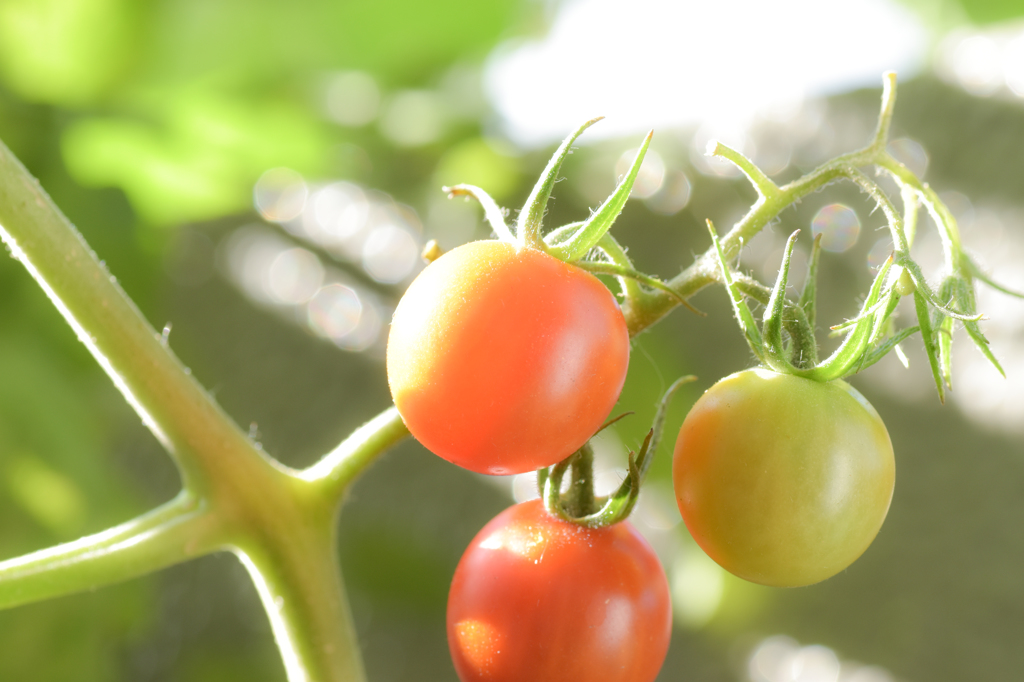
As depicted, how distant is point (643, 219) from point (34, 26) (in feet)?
2.60

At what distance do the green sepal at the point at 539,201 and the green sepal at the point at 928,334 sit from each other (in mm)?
88

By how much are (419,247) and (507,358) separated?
1.03 m

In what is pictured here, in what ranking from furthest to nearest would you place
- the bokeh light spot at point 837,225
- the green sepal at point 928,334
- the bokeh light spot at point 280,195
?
the bokeh light spot at point 280,195, the bokeh light spot at point 837,225, the green sepal at point 928,334

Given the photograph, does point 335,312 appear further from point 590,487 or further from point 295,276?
point 590,487

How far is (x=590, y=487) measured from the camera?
0.80ft

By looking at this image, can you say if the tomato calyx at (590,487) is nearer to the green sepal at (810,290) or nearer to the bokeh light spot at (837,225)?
the green sepal at (810,290)

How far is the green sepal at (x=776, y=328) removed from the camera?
0.19 meters

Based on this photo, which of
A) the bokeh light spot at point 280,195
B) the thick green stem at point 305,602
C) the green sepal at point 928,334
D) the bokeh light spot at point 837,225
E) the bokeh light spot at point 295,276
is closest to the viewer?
the green sepal at point 928,334

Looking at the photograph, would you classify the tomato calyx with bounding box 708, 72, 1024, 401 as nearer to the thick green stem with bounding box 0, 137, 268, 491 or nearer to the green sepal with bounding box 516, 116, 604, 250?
the green sepal with bounding box 516, 116, 604, 250

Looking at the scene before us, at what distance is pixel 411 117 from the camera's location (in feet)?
3.69

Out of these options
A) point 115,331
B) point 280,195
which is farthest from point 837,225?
point 280,195

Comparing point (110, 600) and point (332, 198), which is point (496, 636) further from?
point (332, 198)

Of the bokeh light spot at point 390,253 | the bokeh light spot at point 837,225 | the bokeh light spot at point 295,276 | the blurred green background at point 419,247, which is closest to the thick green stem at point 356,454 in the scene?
the blurred green background at point 419,247

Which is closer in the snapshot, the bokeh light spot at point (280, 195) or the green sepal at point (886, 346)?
the green sepal at point (886, 346)
